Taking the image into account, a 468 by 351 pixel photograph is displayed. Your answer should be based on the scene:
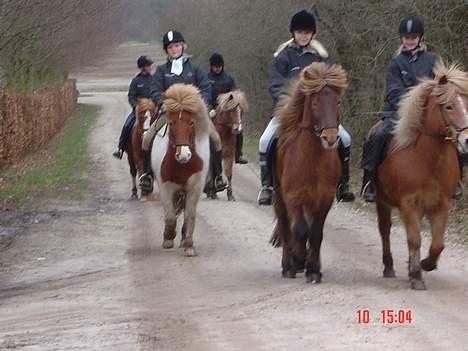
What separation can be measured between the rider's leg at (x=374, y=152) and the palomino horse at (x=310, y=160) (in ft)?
1.35

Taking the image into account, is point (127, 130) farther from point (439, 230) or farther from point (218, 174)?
point (439, 230)

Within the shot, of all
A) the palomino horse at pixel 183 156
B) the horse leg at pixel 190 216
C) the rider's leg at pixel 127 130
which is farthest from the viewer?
the rider's leg at pixel 127 130

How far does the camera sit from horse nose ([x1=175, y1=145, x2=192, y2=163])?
1177 centimetres

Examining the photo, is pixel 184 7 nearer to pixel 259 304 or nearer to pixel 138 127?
pixel 138 127

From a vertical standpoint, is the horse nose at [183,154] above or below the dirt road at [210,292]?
above

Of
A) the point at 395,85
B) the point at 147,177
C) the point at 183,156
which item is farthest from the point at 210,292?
the point at 147,177

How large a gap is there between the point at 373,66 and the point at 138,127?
17.1ft

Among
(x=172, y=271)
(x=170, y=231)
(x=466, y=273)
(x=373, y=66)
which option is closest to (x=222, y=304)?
(x=172, y=271)

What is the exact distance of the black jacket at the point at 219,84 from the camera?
19656mm

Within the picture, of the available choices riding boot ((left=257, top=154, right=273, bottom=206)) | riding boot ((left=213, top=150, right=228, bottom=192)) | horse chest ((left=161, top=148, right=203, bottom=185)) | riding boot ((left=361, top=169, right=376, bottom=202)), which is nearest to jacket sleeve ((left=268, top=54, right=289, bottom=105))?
riding boot ((left=257, top=154, right=273, bottom=206))

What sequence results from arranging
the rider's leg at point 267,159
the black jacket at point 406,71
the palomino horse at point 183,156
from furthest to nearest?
the palomino horse at point 183,156 < the rider's leg at point 267,159 < the black jacket at point 406,71

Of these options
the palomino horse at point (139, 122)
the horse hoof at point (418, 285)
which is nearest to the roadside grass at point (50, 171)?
the palomino horse at point (139, 122)

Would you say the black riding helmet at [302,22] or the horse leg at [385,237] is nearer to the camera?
the horse leg at [385,237]

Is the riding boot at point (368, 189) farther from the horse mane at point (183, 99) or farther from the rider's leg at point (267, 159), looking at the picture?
the horse mane at point (183, 99)
